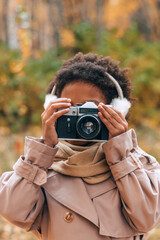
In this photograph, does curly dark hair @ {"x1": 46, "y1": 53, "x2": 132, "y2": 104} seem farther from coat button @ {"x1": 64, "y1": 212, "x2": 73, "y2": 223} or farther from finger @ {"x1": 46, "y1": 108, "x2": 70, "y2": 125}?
coat button @ {"x1": 64, "y1": 212, "x2": 73, "y2": 223}

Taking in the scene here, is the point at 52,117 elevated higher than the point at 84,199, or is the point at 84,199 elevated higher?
the point at 52,117

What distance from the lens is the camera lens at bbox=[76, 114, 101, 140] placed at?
129 centimetres

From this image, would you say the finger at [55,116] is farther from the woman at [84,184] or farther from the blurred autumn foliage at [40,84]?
the blurred autumn foliage at [40,84]

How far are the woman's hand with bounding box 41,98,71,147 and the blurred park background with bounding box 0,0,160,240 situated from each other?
189 cm

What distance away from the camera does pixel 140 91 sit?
21.6ft

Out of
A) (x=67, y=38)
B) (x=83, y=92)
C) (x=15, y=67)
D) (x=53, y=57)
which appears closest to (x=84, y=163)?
(x=83, y=92)

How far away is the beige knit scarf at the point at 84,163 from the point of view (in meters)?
1.32

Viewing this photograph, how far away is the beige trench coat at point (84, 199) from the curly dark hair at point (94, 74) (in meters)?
0.25

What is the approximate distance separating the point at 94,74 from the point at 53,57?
253 inches

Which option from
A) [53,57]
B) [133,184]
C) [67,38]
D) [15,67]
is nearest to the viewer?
[133,184]

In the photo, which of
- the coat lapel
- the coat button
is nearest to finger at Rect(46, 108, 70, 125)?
the coat lapel

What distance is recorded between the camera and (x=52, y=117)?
1291 millimetres

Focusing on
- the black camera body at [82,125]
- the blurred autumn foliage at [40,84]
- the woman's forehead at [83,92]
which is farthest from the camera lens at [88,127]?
the blurred autumn foliage at [40,84]

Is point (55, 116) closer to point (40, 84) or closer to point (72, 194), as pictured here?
point (72, 194)
